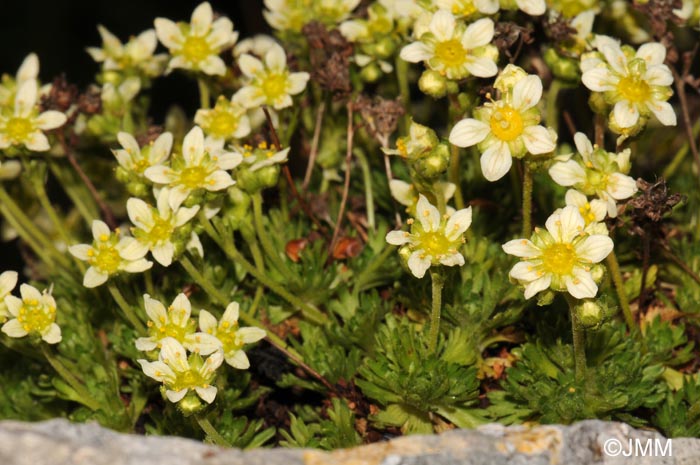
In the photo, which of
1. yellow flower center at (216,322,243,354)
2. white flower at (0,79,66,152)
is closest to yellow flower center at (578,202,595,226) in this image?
yellow flower center at (216,322,243,354)

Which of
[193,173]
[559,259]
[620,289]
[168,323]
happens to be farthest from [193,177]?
[620,289]

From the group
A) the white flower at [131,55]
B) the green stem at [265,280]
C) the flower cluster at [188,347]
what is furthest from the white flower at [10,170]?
the flower cluster at [188,347]

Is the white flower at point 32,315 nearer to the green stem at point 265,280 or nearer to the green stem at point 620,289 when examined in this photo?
the green stem at point 265,280

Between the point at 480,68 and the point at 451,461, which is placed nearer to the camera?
the point at 451,461

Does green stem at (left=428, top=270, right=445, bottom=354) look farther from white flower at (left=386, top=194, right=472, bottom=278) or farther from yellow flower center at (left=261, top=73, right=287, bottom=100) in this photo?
yellow flower center at (left=261, top=73, right=287, bottom=100)

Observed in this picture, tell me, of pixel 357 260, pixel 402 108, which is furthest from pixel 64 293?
pixel 402 108

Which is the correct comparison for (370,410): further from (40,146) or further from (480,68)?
(40,146)
